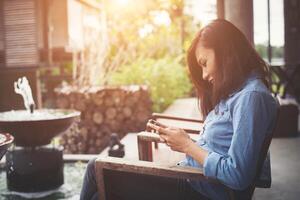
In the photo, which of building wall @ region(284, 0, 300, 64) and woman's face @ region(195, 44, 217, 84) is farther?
building wall @ region(284, 0, 300, 64)

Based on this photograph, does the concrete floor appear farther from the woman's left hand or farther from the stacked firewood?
the stacked firewood

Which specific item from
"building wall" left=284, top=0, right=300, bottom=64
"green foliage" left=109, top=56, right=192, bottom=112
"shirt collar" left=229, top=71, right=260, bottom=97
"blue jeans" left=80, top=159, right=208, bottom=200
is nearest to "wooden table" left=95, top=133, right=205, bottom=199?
"blue jeans" left=80, top=159, right=208, bottom=200

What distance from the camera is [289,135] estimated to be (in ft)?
20.7

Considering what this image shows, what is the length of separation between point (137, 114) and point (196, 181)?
505 centimetres

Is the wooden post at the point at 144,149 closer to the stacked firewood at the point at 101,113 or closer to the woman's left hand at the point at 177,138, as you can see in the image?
the woman's left hand at the point at 177,138

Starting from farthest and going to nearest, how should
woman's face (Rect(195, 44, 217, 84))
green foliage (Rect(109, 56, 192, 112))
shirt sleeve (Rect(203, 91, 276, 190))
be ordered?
green foliage (Rect(109, 56, 192, 112))
woman's face (Rect(195, 44, 217, 84))
shirt sleeve (Rect(203, 91, 276, 190))

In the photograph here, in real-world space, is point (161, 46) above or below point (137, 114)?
above

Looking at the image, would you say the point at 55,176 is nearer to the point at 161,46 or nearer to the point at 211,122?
the point at 211,122

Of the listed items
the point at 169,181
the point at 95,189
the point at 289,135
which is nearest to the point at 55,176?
the point at 95,189

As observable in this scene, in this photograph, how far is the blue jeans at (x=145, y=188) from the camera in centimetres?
221

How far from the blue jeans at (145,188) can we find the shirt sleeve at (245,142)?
0.24 meters

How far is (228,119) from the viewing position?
7.02 feet

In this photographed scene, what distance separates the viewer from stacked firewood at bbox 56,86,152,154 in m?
7.14

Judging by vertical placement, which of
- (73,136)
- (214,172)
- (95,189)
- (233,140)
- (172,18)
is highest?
(172,18)
